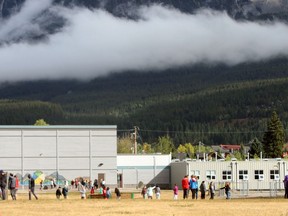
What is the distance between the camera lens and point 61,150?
111938mm

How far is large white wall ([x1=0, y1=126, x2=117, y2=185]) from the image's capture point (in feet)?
362

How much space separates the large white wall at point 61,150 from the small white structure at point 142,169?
9.47m

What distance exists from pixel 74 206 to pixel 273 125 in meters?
123

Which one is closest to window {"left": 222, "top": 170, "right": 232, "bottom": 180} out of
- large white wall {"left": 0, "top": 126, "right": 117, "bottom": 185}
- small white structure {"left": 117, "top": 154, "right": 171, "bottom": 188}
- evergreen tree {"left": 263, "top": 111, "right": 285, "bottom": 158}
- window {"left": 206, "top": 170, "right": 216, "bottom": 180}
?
window {"left": 206, "top": 170, "right": 216, "bottom": 180}

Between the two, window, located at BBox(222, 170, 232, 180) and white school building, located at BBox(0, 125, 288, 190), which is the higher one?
white school building, located at BBox(0, 125, 288, 190)

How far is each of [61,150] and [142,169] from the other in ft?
49.7

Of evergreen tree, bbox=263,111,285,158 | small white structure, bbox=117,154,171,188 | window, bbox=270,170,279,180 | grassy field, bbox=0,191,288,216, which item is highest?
evergreen tree, bbox=263,111,285,158

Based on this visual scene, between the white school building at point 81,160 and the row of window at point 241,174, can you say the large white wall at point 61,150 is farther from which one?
the row of window at point 241,174

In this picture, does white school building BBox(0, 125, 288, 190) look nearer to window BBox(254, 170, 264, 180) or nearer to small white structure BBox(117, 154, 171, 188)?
window BBox(254, 170, 264, 180)

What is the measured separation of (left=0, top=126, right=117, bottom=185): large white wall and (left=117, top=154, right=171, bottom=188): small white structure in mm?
9470

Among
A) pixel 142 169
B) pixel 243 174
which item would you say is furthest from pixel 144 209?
pixel 142 169

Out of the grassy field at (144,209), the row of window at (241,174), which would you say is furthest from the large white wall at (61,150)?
the grassy field at (144,209)

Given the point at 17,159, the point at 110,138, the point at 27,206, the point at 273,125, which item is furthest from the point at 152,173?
the point at 27,206

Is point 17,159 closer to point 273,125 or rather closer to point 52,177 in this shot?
point 52,177
